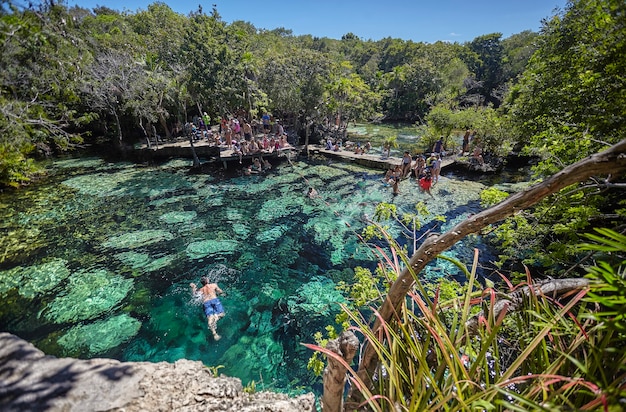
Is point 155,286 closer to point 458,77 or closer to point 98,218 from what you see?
point 98,218

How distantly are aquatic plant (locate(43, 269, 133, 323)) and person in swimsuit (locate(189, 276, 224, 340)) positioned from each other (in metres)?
1.87

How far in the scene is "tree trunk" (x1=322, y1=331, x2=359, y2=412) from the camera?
6.13 feet

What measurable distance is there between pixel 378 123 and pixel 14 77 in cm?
3053

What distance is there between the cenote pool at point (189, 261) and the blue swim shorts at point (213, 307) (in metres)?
0.28

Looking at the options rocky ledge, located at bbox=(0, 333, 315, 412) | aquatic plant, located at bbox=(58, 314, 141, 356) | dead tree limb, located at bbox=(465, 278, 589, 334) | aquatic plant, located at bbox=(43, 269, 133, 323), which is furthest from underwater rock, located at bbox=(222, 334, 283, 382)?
dead tree limb, located at bbox=(465, 278, 589, 334)

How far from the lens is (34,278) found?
7.32 metres

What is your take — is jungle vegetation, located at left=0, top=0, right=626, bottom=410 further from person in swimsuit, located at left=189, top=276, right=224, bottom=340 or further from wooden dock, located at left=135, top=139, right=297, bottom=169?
person in swimsuit, located at left=189, top=276, right=224, bottom=340

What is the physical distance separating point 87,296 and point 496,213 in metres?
8.43

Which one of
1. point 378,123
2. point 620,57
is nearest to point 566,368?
point 620,57

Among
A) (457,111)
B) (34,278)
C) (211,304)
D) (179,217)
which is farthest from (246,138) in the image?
(457,111)

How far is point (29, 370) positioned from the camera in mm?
2910

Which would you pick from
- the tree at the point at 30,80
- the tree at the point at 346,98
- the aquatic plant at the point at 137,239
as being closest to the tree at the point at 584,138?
the aquatic plant at the point at 137,239

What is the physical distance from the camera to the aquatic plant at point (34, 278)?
693 cm

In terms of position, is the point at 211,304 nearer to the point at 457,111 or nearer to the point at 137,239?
the point at 137,239
